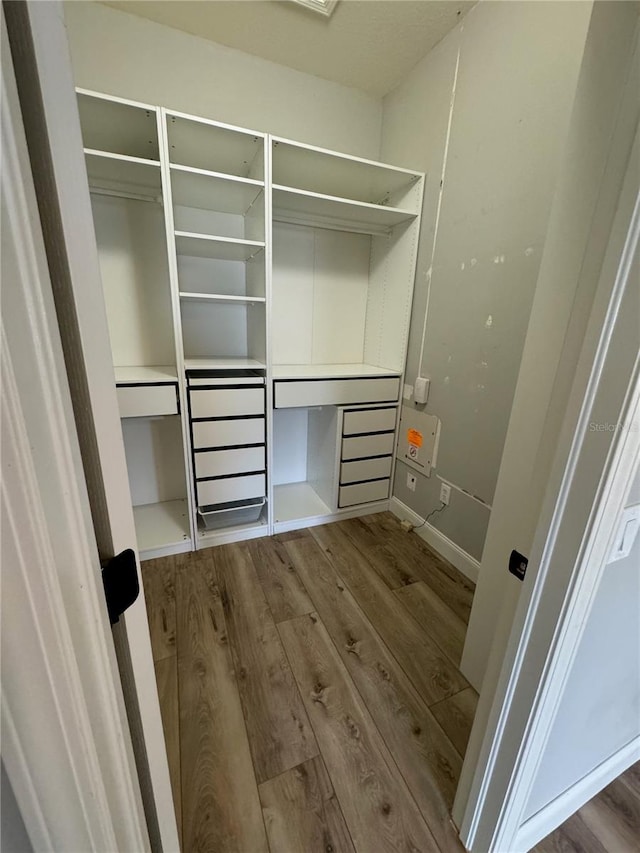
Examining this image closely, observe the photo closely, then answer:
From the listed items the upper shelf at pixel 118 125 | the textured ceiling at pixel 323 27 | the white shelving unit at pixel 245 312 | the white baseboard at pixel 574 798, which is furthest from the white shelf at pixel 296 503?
the textured ceiling at pixel 323 27

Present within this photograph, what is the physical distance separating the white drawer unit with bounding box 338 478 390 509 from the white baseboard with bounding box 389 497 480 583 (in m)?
0.12

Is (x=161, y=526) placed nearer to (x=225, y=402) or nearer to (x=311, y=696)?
(x=225, y=402)

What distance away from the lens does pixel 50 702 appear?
32cm

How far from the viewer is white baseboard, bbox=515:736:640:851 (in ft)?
2.91

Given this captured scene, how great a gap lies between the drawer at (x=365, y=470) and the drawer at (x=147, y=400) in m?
1.09

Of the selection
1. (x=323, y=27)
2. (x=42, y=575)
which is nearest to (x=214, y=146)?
(x=323, y=27)

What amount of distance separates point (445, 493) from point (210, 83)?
2.58 meters

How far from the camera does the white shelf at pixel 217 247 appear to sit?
65.5 inches

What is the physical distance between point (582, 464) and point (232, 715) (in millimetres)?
1334


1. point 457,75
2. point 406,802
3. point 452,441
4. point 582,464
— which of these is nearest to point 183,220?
point 457,75

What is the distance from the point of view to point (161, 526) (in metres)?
2.09

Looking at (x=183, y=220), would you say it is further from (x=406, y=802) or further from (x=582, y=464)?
(x=406, y=802)

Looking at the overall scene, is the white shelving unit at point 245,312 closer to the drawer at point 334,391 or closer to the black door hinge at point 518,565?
the drawer at point 334,391

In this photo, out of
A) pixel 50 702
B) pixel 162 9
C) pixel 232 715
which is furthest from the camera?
pixel 162 9
